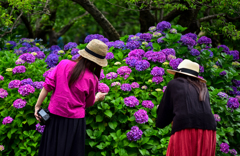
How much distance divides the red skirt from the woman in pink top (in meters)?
0.98

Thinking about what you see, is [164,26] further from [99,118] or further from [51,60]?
[99,118]

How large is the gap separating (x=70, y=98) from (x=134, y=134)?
1006 millimetres

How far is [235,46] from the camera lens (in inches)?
272

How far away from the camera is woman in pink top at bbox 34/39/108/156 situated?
2.32 metres

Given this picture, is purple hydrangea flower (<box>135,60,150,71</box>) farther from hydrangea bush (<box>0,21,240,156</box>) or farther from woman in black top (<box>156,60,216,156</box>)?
woman in black top (<box>156,60,216,156</box>)

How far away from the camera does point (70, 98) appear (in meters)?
2.32

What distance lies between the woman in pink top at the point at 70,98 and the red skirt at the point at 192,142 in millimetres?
981

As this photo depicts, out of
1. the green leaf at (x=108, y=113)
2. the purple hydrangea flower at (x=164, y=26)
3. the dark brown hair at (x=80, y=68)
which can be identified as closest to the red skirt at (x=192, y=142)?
the green leaf at (x=108, y=113)

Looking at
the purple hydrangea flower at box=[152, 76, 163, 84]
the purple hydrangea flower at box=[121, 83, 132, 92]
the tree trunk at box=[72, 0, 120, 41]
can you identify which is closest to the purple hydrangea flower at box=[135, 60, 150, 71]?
the purple hydrangea flower at box=[152, 76, 163, 84]

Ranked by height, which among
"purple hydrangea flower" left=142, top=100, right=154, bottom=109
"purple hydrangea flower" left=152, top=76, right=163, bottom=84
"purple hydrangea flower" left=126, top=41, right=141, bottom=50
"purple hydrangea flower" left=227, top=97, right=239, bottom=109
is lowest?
"purple hydrangea flower" left=227, top=97, right=239, bottom=109

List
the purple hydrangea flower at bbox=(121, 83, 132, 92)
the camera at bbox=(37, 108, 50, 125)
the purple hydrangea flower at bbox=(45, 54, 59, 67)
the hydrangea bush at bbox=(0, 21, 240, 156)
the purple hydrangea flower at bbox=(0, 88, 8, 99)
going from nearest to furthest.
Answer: the camera at bbox=(37, 108, 50, 125) → the hydrangea bush at bbox=(0, 21, 240, 156) → the purple hydrangea flower at bbox=(0, 88, 8, 99) → the purple hydrangea flower at bbox=(121, 83, 132, 92) → the purple hydrangea flower at bbox=(45, 54, 59, 67)

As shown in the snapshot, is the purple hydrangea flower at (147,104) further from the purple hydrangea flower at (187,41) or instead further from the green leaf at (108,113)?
the purple hydrangea flower at (187,41)

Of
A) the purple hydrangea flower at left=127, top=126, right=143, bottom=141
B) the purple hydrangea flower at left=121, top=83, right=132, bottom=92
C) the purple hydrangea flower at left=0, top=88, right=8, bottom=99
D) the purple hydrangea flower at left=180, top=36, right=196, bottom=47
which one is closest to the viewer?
the purple hydrangea flower at left=127, top=126, right=143, bottom=141

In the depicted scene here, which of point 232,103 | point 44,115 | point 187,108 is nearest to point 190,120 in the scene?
point 187,108
